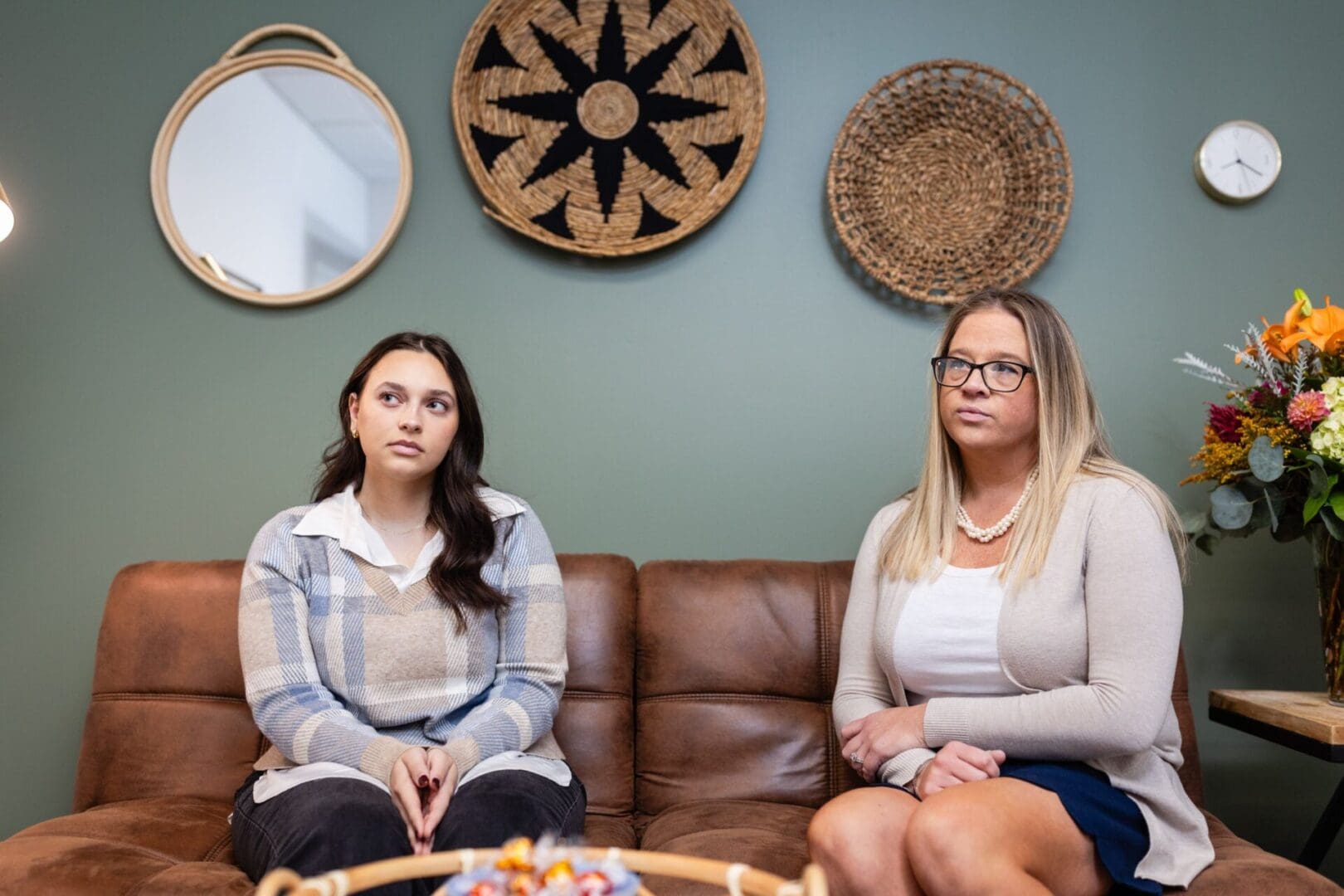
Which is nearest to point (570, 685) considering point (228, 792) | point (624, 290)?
point (228, 792)

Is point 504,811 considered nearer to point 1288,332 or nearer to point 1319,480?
point 1319,480

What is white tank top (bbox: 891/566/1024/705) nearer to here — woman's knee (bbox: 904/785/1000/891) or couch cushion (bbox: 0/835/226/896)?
woman's knee (bbox: 904/785/1000/891)

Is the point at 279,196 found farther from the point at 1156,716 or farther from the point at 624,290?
the point at 1156,716

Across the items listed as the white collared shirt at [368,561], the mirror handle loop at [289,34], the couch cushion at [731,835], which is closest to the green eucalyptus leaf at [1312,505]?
the couch cushion at [731,835]

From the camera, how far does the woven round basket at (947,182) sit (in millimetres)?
2234

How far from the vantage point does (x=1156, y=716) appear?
4.63 feet

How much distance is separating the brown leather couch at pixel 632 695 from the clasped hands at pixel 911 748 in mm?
261

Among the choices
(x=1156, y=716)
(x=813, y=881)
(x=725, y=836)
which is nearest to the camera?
(x=813, y=881)

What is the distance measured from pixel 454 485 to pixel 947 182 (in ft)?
4.14

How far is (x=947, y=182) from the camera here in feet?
7.39

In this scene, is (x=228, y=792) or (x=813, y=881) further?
(x=228, y=792)

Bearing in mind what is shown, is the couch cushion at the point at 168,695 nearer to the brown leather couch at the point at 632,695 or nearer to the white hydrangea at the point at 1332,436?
the brown leather couch at the point at 632,695

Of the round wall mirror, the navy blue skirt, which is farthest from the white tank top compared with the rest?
the round wall mirror

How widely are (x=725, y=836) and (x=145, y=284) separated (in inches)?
70.4
